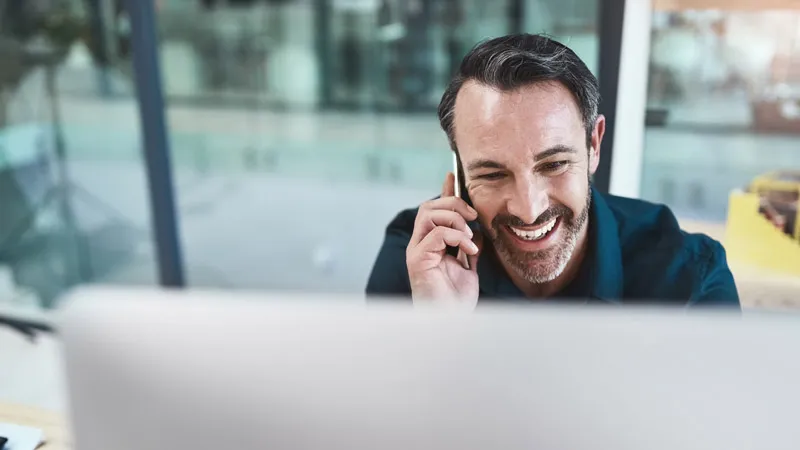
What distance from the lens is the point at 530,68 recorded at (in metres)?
1.09

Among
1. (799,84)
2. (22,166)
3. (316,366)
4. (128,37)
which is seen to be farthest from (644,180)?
(22,166)

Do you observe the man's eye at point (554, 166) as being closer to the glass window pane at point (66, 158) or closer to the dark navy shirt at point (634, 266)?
the dark navy shirt at point (634, 266)

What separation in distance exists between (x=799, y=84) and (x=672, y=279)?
5.05 feet

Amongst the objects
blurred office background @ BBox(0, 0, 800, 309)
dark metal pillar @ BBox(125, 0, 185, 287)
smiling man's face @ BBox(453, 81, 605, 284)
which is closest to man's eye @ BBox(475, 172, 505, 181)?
smiling man's face @ BBox(453, 81, 605, 284)

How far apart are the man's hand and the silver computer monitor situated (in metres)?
0.56

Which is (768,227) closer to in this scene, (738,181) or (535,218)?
(738,181)

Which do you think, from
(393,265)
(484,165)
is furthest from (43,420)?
(484,165)

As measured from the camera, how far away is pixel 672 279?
115 cm

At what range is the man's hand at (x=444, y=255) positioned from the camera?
1.08 metres

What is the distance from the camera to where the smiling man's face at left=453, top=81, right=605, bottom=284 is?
1.08 m

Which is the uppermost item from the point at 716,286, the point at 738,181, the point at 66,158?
the point at 738,181

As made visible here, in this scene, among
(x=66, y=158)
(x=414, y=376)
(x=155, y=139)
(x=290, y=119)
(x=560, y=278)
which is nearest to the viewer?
(x=414, y=376)

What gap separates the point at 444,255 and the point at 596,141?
33cm

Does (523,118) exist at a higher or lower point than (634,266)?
higher
